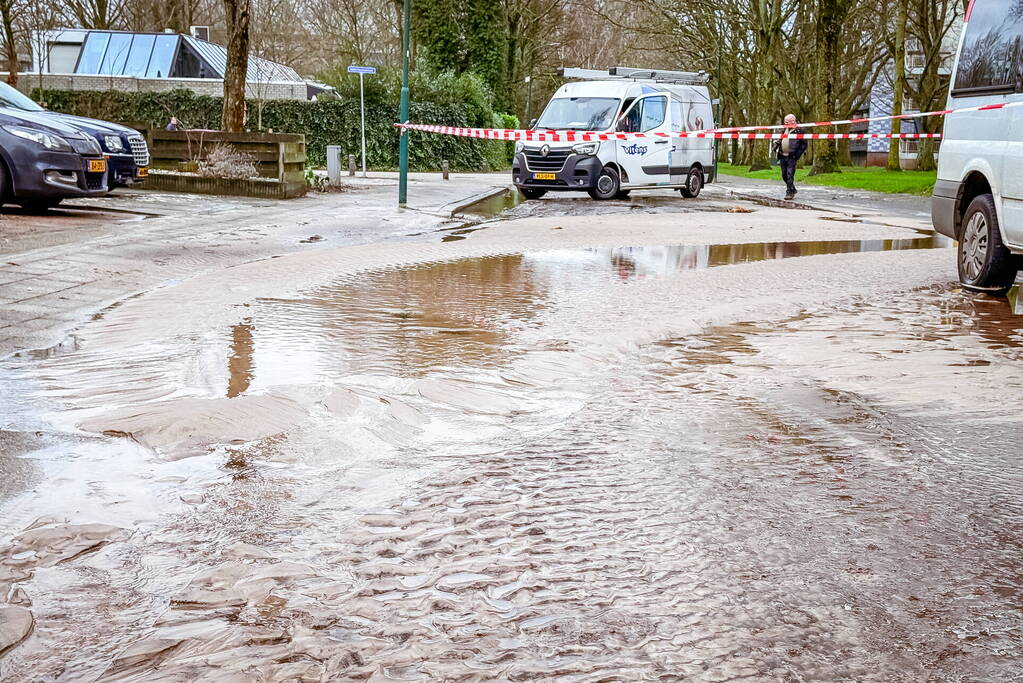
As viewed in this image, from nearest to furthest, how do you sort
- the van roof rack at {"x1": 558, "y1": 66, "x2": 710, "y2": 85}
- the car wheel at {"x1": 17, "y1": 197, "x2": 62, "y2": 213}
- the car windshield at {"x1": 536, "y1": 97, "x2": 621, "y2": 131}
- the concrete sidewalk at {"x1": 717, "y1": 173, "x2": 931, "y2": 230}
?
the car wheel at {"x1": 17, "y1": 197, "x2": 62, "y2": 213}
the concrete sidewalk at {"x1": 717, "y1": 173, "x2": 931, "y2": 230}
the car windshield at {"x1": 536, "y1": 97, "x2": 621, "y2": 131}
the van roof rack at {"x1": 558, "y1": 66, "x2": 710, "y2": 85}

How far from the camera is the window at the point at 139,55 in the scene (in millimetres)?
42156

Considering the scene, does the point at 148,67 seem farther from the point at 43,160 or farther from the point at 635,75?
the point at 43,160

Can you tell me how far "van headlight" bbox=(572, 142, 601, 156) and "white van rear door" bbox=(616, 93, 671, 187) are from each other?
0.61 meters

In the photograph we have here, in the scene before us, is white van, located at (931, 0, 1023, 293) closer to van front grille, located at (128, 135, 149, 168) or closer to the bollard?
van front grille, located at (128, 135, 149, 168)

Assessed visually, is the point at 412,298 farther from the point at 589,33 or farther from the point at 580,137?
the point at 589,33

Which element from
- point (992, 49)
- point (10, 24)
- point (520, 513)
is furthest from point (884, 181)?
point (520, 513)

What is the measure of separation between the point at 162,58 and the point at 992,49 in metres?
37.8

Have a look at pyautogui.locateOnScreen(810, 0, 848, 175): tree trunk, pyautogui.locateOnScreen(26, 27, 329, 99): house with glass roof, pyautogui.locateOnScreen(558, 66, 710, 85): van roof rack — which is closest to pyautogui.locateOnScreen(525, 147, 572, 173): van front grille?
pyautogui.locateOnScreen(558, 66, 710, 85): van roof rack

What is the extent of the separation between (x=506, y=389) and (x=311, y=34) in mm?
49141

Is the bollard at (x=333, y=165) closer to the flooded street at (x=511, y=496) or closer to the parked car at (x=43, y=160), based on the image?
the parked car at (x=43, y=160)

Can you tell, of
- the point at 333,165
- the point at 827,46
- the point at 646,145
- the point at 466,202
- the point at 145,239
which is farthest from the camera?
the point at 827,46

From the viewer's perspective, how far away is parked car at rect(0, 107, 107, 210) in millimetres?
14188

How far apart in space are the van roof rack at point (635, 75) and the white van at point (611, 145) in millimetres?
143

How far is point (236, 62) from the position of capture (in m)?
23.7
